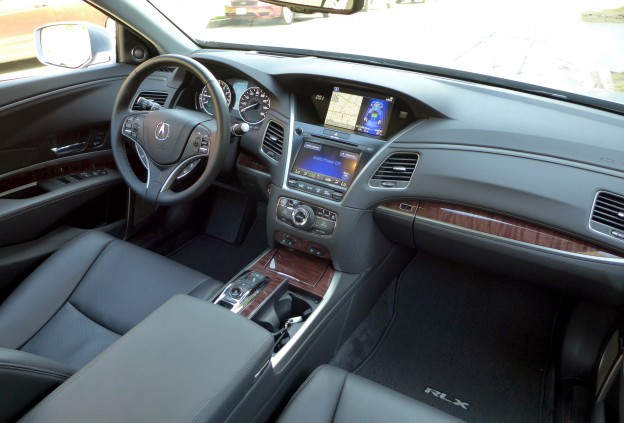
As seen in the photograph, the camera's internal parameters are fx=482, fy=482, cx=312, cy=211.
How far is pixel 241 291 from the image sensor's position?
169cm

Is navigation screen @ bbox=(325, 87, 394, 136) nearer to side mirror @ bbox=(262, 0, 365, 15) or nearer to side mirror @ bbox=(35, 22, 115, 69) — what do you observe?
side mirror @ bbox=(262, 0, 365, 15)

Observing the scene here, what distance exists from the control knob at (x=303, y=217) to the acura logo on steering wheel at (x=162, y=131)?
578mm

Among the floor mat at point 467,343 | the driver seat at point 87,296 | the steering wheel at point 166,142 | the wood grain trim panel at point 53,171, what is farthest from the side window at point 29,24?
the floor mat at point 467,343

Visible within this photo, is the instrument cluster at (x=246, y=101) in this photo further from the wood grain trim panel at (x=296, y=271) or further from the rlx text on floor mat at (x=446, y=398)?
the rlx text on floor mat at (x=446, y=398)

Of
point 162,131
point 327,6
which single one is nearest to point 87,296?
point 162,131

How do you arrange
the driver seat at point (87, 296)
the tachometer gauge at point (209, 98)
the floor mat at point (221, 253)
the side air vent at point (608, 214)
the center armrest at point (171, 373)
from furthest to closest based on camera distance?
the floor mat at point (221, 253), the tachometer gauge at point (209, 98), the driver seat at point (87, 296), the side air vent at point (608, 214), the center armrest at point (171, 373)

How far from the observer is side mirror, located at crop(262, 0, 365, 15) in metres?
1.86

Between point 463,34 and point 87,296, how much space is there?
7.91 ft

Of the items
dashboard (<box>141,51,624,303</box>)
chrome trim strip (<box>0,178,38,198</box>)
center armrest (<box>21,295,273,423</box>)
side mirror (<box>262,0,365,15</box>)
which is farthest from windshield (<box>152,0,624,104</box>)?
center armrest (<box>21,295,273,423</box>)

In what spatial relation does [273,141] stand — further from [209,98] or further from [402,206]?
[402,206]

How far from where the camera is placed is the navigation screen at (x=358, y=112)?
1.81m

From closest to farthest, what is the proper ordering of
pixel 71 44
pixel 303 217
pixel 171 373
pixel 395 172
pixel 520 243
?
pixel 171 373 → pixel 520 243 → pixel 395 172 → pixel 303 217 → pixel 71 44

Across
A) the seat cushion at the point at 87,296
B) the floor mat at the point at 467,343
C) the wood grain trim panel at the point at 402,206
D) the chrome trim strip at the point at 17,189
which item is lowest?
the floor mat at the point at 467,343

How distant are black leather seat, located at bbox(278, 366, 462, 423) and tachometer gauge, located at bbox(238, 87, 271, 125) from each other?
1.18 meters
